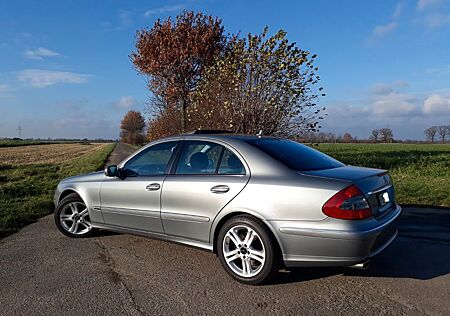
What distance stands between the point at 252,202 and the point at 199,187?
0.67 meters

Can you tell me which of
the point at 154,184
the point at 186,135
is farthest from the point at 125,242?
the point at 186,135

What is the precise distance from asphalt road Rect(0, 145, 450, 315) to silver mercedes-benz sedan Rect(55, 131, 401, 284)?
0.95 feet

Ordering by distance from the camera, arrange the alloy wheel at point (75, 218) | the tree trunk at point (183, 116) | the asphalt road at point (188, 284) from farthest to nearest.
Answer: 1. the tree trunk at point (183, 116)
2. the alloy wheel at point (75, 218)
3. the asphalt road at point (188, 284)

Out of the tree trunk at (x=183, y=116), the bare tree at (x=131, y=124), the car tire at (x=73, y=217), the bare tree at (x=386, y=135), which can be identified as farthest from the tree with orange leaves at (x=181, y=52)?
the bare tree at (x=386, y=135)

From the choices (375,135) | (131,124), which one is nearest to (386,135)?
(375,135)

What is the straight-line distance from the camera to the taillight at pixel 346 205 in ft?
10.8

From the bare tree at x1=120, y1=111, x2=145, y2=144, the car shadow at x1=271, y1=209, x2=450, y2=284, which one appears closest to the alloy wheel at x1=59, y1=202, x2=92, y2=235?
the car shadow at x1=271, y1=209, x2=450, y2=284

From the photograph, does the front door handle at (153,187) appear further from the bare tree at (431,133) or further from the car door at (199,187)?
the bare tree at (431,133)

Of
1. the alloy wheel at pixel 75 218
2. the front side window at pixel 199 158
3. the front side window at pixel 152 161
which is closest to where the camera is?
the front side window at pixel 199 158

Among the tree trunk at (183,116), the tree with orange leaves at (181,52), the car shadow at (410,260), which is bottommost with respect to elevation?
the car shadow at (410,260)

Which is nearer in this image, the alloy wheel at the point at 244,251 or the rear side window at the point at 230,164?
the alloy wheel at the point at 244,251

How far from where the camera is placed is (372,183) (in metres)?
3.63

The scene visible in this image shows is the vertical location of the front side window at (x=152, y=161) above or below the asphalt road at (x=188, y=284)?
above

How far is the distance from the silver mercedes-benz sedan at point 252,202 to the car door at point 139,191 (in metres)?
0.01
